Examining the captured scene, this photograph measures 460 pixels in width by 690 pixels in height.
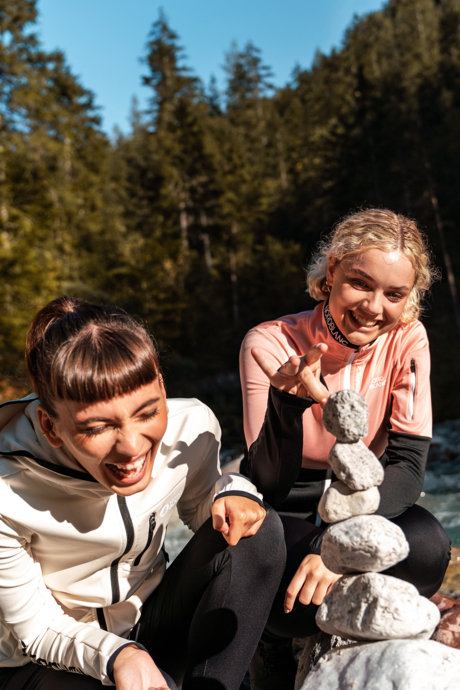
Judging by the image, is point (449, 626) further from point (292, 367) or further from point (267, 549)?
point (292, 367)

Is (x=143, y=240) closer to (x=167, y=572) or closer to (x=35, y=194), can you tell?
(x=35, y=194)

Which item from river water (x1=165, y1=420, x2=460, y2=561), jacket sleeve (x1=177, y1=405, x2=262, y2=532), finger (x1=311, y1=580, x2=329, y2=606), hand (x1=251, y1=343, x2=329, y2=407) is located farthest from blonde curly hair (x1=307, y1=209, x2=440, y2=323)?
river water (x1=165, y1=420, x2=460, y2=561)

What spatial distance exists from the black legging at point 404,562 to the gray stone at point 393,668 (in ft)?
1.40

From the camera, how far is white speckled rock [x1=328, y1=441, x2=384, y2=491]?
4.63ft

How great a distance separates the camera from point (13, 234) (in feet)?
52.7

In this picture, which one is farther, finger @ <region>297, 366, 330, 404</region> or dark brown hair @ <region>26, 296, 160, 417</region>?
finger @ <region>297, 366, 330, 404</region>

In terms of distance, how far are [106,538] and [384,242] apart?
1.60 m

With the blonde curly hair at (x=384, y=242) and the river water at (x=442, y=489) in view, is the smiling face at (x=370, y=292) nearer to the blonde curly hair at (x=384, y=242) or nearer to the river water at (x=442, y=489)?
the blonde curly hair at (x=384, y=242)

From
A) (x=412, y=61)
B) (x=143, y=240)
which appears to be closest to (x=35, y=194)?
(x=143, y=240)

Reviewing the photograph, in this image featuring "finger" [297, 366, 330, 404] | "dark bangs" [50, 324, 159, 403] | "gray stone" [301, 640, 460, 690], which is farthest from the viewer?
"finger" [297, 366, 330, 404]

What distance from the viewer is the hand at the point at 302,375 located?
164cm

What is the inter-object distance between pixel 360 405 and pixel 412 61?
3112cm

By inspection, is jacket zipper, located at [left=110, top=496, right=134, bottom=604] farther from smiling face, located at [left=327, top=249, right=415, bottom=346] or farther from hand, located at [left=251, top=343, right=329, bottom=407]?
smiling face, located at [left=327, top=249, right=415, bottom=346]

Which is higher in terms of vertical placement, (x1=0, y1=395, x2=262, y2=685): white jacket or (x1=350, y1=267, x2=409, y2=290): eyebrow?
(x1=350, y1=267, x2=409, y2=290): eyebrow
